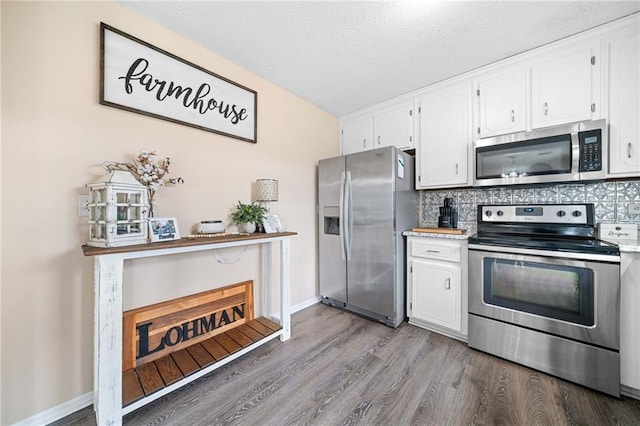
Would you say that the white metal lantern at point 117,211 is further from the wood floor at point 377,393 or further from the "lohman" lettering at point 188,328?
the wood floor at point 377,393

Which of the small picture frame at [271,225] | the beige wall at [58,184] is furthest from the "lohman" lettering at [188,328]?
the small picture frame at [271,225]

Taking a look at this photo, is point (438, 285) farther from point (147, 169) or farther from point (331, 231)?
point (147, 169)

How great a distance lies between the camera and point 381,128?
2.87m

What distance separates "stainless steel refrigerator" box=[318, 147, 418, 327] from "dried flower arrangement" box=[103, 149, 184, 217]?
167cm

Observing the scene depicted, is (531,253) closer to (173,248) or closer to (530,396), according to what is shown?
(530,396)

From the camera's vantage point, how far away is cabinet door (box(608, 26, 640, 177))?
1.62m

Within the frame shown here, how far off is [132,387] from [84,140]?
1476 mm

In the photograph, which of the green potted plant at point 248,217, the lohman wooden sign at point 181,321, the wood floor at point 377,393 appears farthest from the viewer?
the green potted plant at point 248,217

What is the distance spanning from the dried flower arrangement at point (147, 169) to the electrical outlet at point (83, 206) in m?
0.21

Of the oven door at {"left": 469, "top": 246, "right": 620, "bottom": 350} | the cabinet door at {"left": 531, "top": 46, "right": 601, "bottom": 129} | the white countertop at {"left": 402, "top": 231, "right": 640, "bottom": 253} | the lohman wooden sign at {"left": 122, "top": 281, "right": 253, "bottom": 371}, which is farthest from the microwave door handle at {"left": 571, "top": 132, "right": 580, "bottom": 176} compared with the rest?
the lohman wooden sign at {"left": 122, "top": 281, "right": 253, "bottom": 371}

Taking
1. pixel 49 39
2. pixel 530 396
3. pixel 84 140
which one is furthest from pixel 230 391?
pixel 49 39

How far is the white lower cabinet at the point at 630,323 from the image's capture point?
4.70 feet

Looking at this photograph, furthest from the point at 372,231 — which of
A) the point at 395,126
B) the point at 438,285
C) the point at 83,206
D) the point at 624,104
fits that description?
the point at 83,206

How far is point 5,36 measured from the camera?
1.20 meters
